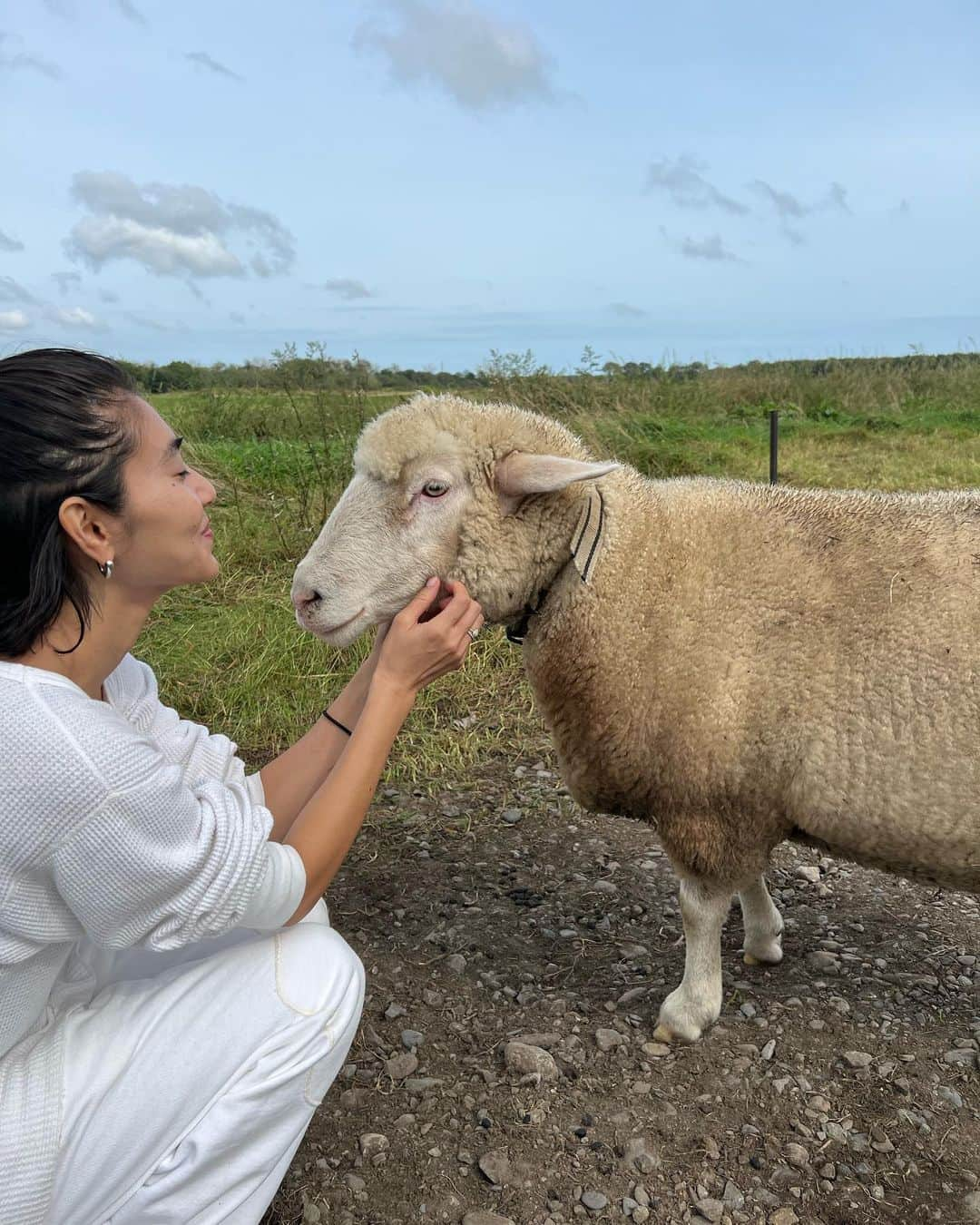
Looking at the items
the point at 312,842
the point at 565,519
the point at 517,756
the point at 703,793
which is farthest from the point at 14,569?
the point at 517,756

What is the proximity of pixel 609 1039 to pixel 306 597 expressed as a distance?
1388 millimetres

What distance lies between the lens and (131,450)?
1601mm

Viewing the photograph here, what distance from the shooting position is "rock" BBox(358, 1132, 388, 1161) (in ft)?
7.13

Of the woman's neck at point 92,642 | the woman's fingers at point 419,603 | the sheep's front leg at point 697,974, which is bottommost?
the sheep's front leg at point 697,974

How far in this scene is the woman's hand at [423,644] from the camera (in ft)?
6.15

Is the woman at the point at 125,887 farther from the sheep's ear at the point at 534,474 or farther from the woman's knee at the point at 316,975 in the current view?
the sheep's ear at the point at 534,474

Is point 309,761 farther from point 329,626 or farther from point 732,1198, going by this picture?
point 732,1198

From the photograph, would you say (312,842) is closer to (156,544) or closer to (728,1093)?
(156,544)

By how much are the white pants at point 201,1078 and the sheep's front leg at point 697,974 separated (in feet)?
3.59

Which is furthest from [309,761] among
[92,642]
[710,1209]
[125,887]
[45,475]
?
[710,1209]

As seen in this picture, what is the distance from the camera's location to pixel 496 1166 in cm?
212

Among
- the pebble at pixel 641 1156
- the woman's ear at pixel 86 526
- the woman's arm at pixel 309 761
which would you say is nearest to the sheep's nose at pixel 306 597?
the woman's arm at pixel 309 761

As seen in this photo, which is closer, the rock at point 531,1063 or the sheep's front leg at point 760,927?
the rock at point 531,1063

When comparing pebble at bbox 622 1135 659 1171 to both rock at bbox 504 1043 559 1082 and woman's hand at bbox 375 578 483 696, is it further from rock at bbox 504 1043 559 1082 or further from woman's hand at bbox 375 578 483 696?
woman's hand at bbox 375 578 483 696
